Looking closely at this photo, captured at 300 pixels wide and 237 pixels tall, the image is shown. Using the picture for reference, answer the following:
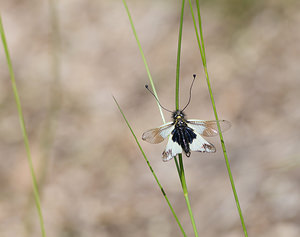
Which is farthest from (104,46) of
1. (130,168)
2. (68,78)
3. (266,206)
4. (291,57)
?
Answer: (266,206)

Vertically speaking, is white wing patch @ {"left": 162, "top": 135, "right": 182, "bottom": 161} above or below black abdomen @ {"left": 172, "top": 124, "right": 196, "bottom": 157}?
below

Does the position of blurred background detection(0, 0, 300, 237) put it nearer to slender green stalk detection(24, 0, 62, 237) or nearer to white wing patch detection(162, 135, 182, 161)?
slender green stalk detection(24, 0, 62, 237)

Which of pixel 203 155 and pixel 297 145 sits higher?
pixel 203 155

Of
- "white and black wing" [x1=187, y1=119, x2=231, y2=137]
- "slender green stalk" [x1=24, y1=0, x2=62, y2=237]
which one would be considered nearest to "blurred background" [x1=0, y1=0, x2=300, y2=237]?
"slender green stalk" [x1=24, y1=0, x2=62, y2=237]

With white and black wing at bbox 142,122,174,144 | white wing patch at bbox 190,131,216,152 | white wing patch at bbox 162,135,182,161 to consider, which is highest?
white and black wing at bbox 142,122,174,144

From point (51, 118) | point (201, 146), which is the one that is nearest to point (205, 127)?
point (201, 146)

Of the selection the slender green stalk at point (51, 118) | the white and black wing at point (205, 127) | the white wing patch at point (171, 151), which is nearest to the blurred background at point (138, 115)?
the slender green stalk at point (51, 118)

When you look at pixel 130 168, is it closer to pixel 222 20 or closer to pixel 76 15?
pixel 222 20
